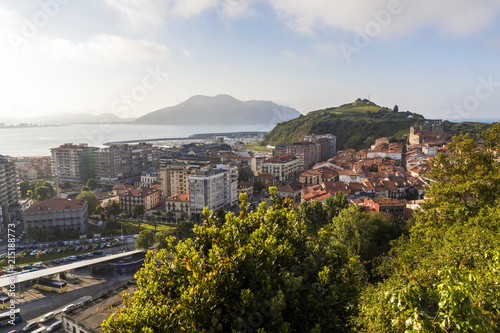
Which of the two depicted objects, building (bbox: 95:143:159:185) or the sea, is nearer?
building (bbox: 95:143:159:185)

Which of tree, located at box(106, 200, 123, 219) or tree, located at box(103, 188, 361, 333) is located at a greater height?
tree, located at box(103, 188, 361, 333)

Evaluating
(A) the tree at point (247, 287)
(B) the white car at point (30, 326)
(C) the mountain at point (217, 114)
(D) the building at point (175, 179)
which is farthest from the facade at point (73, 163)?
(C) the mountain at point (217, 114)

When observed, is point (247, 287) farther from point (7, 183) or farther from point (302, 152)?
point (302, 152)

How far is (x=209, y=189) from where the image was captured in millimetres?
23641

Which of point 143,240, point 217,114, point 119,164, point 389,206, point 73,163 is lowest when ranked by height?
point 143,240

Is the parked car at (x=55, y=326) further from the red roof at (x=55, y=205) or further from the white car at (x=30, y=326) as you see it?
the red roof at (x=55, y=205)

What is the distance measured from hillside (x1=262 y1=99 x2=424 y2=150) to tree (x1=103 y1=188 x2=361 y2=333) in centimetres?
5520

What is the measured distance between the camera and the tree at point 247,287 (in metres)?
2.91

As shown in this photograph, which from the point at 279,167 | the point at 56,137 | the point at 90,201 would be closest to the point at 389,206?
the point at 279,167

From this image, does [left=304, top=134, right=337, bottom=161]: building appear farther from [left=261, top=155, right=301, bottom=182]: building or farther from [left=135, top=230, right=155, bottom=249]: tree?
[left=135, top=230, right=155, bottom=249]: tree

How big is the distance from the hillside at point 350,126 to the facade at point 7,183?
49.6 meters

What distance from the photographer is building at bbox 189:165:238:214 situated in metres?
23.4

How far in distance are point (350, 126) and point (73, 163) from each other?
166 ft

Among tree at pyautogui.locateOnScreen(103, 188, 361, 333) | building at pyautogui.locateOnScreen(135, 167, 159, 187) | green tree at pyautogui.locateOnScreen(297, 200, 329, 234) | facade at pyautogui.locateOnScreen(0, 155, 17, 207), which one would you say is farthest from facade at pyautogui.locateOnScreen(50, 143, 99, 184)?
tree at pyautogui.locateOnScreen(103, 188, 361, 333)
